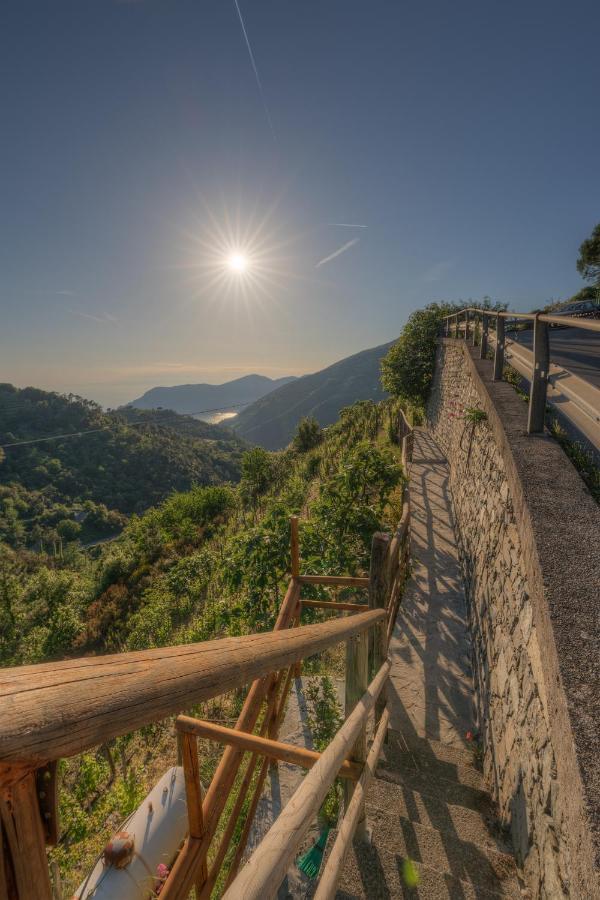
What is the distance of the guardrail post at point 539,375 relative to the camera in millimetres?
2760

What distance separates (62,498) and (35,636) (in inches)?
1886

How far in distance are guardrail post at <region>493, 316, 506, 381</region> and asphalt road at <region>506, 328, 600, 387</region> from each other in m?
0.60

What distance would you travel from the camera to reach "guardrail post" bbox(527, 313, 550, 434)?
2760 millimetres

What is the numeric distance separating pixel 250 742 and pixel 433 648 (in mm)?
3078

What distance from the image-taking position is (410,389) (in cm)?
1231

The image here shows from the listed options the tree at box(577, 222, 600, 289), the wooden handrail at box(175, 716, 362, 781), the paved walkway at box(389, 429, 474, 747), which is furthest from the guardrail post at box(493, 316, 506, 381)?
the tree at box(577, 222, 600, 289)

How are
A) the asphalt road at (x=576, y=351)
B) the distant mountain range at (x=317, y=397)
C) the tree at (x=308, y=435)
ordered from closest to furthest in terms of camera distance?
the asphalt road at (x=576, y=351) → the tree at (x=308, y=435) → the distant mountain range at (x=317, y=397)

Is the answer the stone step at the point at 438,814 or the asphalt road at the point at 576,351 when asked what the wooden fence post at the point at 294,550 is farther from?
the asphalt road at the point at 576,351

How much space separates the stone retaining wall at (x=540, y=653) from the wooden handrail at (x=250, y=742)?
73 centimetres

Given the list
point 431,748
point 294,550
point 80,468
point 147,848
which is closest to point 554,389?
point 294,550

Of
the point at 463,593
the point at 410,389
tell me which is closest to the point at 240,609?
the point at 463,593

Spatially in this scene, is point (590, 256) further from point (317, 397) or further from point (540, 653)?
point (317, 397)

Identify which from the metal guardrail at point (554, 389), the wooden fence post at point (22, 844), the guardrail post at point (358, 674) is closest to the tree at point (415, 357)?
the metal guardrail at point (554, 389)

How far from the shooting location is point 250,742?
1408 millimetres
